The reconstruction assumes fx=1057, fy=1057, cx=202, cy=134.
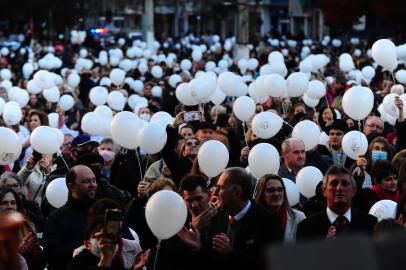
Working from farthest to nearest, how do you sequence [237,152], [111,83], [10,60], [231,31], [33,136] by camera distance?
[231,31]
[10,60]
[111,83]
[237,152]
[33,136]

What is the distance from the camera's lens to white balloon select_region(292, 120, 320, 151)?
9.80 meters

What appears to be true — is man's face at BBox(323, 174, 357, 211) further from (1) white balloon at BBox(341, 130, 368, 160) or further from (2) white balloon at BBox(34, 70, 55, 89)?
(2) white balloon at BBox(34, 70, 55, 89)

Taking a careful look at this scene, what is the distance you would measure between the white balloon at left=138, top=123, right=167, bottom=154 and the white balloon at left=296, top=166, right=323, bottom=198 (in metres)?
1.32

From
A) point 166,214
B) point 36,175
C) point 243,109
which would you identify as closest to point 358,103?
point 243,109

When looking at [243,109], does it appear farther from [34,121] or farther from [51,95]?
[51,95]

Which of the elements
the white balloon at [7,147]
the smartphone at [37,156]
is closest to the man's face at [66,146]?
the smartphone at [37,156]

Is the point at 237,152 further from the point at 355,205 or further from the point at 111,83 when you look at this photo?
the point at 111,83

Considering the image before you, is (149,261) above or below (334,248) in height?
below

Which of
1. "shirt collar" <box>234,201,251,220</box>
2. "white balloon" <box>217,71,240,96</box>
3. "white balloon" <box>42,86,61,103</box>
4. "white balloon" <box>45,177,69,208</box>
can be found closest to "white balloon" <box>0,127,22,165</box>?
"white balloon" <box>45,177,69,208</box>

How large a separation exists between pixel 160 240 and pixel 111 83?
1461 centimetres

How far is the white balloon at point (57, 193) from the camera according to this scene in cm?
801

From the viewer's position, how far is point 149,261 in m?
5.95

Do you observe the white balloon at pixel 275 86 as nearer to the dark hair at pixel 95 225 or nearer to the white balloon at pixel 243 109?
the white balloon at pixel 243 109

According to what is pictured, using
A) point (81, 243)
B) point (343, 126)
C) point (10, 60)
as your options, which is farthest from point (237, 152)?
point (10, 60)
